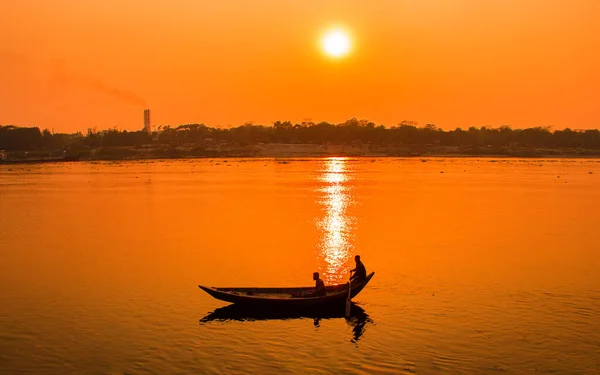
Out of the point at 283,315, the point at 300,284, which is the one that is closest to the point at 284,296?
the point at 283,315

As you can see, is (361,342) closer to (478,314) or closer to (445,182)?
(478,314)

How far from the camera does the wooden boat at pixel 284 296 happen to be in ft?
81.0

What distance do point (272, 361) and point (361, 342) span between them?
342 centimetres

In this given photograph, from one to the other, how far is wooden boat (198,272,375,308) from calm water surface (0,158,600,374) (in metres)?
0.62

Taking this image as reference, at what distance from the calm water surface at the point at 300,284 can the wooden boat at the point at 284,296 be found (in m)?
0.62

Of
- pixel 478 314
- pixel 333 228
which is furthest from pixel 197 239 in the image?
pixel 478 314

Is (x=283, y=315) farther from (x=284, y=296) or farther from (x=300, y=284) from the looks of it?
(x=300, y=284)

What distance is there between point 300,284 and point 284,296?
5483mm

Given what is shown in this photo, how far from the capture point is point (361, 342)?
22422 millimetres

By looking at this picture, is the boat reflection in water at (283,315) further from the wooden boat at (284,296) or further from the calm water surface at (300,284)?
the wooden boat at (284,296)

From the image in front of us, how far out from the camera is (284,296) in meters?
25.3

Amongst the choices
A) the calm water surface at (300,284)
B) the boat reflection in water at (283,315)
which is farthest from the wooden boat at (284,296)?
the calm water surface at (300,284)

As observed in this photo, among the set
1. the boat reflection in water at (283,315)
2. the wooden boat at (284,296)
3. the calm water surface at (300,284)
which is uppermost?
the wooden boat at (284,296)

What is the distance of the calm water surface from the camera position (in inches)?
829
